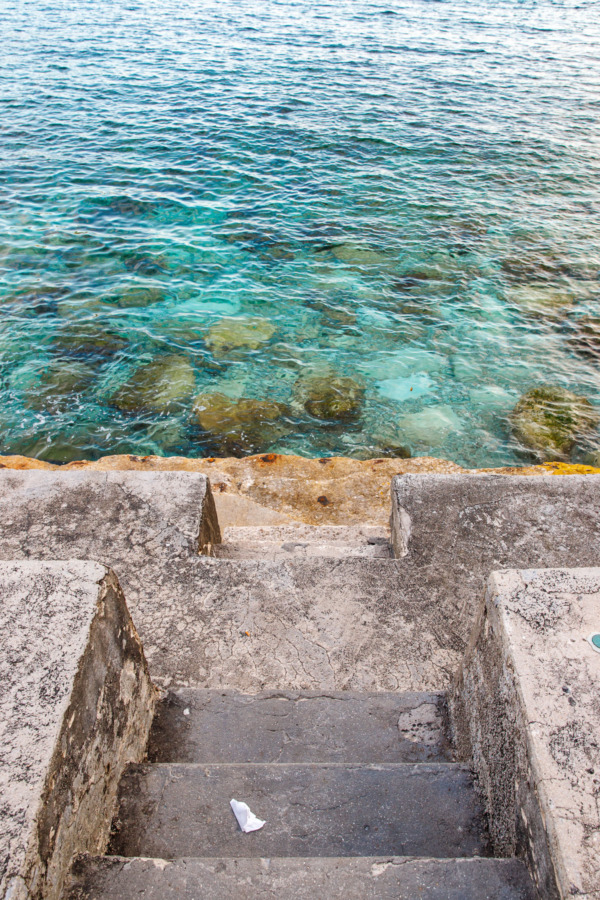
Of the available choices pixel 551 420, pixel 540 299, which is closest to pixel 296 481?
pixel 551 420

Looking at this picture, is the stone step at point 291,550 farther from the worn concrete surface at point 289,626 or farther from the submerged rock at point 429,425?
the submerged rock at point 429,425

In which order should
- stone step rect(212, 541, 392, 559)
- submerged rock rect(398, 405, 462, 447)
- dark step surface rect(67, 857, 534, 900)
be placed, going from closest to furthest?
dark step surface rect(67, 857, 534, 900)
stone step rect(212, 541, 392, 559)
submerged rock rect(398, 405, 462, 447)

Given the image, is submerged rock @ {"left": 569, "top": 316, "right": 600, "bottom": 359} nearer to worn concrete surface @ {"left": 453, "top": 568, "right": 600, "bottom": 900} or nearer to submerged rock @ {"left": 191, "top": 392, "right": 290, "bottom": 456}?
submerged rock @ {"left": 191, "top": 392, "right": 290, "bottom": 456}

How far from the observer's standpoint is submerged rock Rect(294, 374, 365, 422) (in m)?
6.76

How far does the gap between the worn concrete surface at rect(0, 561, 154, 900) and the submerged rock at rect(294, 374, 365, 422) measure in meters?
4.85

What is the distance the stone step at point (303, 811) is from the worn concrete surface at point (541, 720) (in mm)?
122

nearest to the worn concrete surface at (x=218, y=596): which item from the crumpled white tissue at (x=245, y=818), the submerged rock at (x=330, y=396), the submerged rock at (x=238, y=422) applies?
the crumpled white tissue at (x=245, y=818)

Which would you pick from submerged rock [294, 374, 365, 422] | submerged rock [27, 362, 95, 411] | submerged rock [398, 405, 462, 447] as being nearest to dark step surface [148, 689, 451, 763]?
submerged rock [398, 405, 462, 447]

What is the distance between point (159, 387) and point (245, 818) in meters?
5.85

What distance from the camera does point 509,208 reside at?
10742 millimetres

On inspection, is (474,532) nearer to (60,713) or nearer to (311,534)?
(311,534)

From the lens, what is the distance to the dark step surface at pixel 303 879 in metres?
1.50

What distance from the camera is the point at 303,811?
1822 millimetres

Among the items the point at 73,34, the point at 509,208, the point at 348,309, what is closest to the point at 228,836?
the point at 348,309
